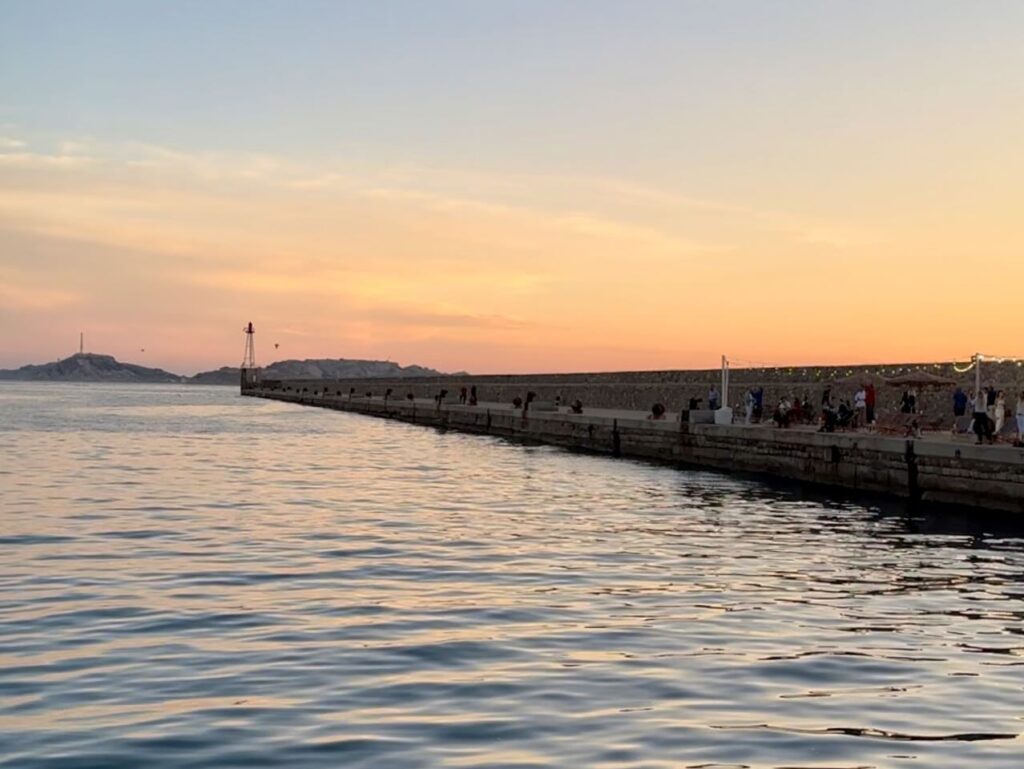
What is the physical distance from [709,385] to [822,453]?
2202cm

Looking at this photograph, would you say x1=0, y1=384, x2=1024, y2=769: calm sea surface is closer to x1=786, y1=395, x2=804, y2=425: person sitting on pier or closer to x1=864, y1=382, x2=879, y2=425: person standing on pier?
x1=864, y1=382, x2=879, y2=425: person standing on pier

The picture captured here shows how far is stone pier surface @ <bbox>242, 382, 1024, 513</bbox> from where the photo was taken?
25203mm

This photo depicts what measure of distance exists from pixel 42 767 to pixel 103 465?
31.0 metres

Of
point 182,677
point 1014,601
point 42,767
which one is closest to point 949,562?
point 1014,601

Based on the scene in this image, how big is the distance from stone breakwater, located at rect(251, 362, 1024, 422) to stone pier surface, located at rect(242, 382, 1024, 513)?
314 centimetres

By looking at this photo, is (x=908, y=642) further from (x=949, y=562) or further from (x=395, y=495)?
(x=395, y=495)

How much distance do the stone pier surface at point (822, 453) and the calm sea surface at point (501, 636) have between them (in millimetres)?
1725

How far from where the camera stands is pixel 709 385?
54.2 m

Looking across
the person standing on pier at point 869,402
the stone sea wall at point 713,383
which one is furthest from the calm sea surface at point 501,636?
the stone sea wall at point 713,383

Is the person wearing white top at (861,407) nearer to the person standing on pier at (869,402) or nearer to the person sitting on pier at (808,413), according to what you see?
the person standing on pier at (869,402)

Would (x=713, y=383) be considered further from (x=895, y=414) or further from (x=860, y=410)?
(x=860, y=410)

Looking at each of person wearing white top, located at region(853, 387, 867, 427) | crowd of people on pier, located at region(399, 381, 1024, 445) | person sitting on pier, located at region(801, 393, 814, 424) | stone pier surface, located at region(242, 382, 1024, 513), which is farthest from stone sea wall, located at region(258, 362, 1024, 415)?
stone pier surface, located at region(242, 382, 1024, 513)

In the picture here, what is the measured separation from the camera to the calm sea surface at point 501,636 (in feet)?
26.9

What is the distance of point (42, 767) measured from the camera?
7.51 metres
